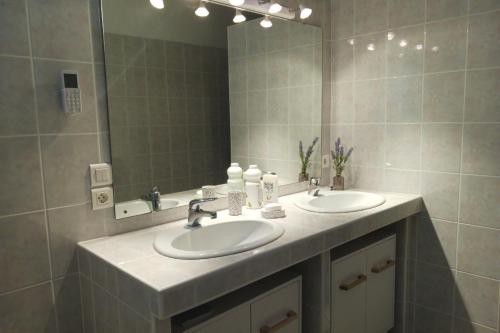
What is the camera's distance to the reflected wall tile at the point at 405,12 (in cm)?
206

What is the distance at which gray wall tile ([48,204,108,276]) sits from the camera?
1420 mm

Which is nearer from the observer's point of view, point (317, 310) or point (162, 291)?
point (162, 291)

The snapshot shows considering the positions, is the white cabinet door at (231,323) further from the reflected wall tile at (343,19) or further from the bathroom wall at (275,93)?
the reflected wall tile at (343,19)

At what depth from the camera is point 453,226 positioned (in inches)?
80.5

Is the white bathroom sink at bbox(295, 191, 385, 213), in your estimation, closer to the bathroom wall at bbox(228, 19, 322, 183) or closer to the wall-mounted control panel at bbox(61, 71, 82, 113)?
the bathroom wall at bbox(228, 19, 322, 183)

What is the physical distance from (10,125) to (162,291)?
77cm

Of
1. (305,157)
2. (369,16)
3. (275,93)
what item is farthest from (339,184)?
(369,16)

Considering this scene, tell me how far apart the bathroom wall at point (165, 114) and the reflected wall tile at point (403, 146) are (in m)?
0.96

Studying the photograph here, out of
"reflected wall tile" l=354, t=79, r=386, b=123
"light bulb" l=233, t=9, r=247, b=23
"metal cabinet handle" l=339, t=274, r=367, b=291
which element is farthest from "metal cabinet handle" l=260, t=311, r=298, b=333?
"light bulb" l=233, t=9, r=247, b=23

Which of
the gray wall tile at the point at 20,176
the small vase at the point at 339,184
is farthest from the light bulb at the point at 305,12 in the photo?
the gray wall tile at the point at 20,176

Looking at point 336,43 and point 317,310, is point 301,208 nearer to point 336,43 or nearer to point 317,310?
point 317,310

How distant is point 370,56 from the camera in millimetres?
2275

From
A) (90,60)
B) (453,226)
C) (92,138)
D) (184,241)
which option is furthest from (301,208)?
(90,60)

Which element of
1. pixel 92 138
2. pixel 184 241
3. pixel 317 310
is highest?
pixel 92 138
